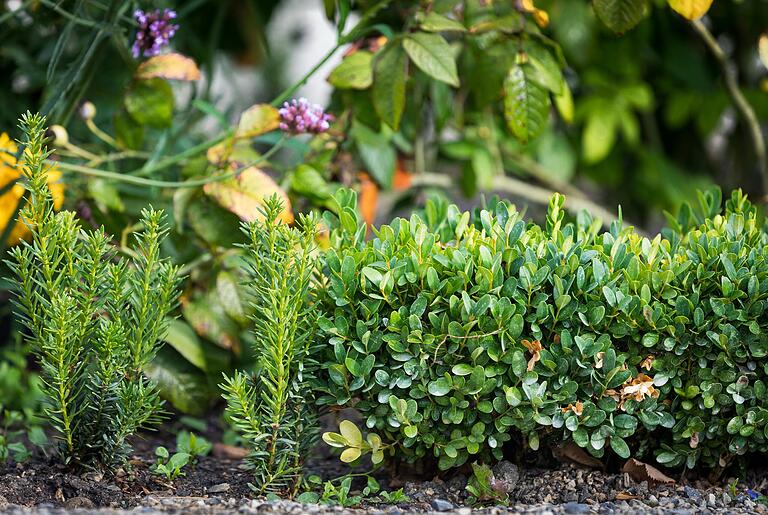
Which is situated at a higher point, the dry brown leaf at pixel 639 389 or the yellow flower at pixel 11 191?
the yellow flower at pixel 11 191

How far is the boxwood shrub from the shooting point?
160cm

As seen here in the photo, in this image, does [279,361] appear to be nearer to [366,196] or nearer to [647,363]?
[647,363]

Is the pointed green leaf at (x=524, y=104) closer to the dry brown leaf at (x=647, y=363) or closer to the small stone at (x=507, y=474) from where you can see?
the dry brown leaf at (x=647, y=363)

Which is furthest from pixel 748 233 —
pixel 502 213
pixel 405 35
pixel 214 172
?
pixel 214 172

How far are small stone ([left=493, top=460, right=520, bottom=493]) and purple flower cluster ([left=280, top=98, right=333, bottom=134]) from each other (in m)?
0.89

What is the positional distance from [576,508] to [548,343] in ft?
1.06

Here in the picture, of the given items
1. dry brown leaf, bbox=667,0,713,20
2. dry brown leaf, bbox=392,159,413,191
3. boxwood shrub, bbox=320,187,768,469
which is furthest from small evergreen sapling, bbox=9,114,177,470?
dry brown leaf, bbox=392,159,413,191

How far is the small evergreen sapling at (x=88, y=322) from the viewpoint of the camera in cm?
156

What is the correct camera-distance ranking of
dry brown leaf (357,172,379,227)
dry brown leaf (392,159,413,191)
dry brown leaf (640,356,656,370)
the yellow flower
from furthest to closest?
dry brown leaf (392,159,413,191) → dry brown leaf (357,172,379,227) → the yellow flower → dry brown leaf (640,356,656,370)

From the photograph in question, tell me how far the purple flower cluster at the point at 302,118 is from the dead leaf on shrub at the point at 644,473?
1.03 meters

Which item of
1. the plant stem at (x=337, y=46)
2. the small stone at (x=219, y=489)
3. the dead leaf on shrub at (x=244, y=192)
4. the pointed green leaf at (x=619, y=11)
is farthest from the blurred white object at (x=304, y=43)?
the small stone at (x=219, y=489)

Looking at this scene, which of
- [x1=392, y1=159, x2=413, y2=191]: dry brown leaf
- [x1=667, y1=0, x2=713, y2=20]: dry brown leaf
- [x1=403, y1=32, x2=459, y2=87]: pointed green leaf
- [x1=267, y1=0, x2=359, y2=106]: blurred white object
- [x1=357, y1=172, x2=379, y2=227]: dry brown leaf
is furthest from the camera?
[x1=267, y1=0, x2=359, y2=106]: blurred white object

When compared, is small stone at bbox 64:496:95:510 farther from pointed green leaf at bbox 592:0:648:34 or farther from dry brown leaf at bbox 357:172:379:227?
pointed green leaf at bbox 592:0:648:34

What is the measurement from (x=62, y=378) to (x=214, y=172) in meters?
0.77
